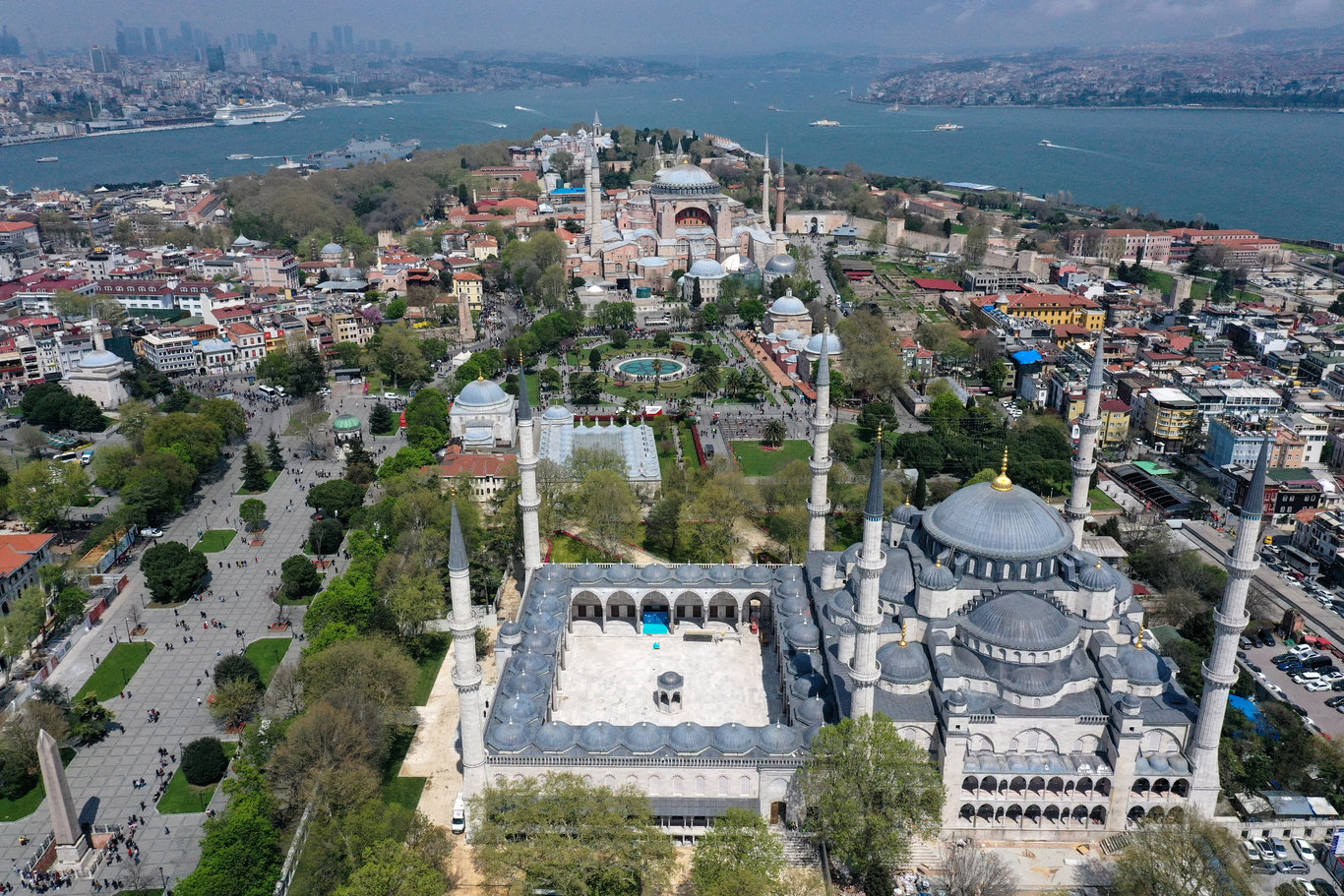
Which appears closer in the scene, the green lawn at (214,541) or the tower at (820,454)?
the tower at (820,454)

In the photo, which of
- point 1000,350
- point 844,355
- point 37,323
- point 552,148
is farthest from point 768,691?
point 552,148

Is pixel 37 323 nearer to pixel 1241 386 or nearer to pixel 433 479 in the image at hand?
pixel 433 479

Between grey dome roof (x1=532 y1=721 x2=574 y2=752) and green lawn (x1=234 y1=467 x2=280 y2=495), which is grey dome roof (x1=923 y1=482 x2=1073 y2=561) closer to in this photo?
grey dome roof (x1=532 y1=721 x2=574 y2=752)

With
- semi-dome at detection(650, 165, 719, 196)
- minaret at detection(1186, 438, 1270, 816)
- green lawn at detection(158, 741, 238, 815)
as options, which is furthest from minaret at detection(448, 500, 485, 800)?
semi-dome at detection(650, 165, 719, 196)

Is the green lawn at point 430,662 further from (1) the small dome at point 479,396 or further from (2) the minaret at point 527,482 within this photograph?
(1) the small dome at point 479,396

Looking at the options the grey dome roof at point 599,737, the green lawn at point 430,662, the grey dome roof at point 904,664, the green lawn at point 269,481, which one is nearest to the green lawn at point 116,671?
the green lawn at point 430,662

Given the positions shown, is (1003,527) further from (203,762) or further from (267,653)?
(267,653)
